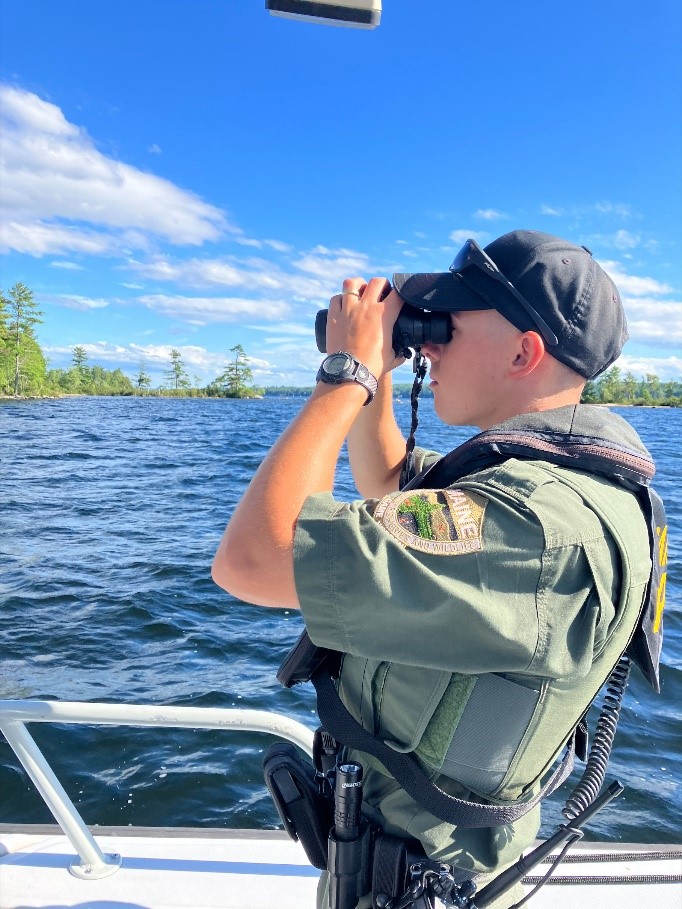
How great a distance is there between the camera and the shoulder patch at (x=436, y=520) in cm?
112

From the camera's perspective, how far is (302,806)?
1463mm

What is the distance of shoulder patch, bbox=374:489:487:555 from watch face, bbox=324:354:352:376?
28 centimetres

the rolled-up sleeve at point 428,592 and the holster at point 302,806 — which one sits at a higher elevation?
the rolled-up sleeve at point 428,592

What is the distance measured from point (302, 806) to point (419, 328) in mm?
1019

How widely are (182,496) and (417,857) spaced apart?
16.0m

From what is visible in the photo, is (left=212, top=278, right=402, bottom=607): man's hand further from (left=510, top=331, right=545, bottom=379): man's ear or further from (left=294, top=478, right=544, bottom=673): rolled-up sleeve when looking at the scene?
(left=510, top=331, right=545, bottom=379): man's ear

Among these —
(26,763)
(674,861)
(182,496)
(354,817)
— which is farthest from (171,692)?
(182,496)

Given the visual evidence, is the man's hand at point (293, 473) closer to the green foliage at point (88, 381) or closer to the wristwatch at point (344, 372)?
the wristwatch at point (344, 372)

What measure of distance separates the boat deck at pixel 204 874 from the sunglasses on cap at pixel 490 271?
1779mm

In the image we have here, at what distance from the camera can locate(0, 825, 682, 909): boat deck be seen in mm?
2428

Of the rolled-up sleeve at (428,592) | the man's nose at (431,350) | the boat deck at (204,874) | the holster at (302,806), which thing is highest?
the man's nose at (431,350)

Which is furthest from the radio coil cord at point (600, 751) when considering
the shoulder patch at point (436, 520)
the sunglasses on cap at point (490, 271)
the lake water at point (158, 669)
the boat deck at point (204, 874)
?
the lake water at point (158, 669)

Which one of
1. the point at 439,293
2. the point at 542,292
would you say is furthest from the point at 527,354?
the point at 439,293

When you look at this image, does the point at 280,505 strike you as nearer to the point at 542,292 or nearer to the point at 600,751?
the point at 542,292
